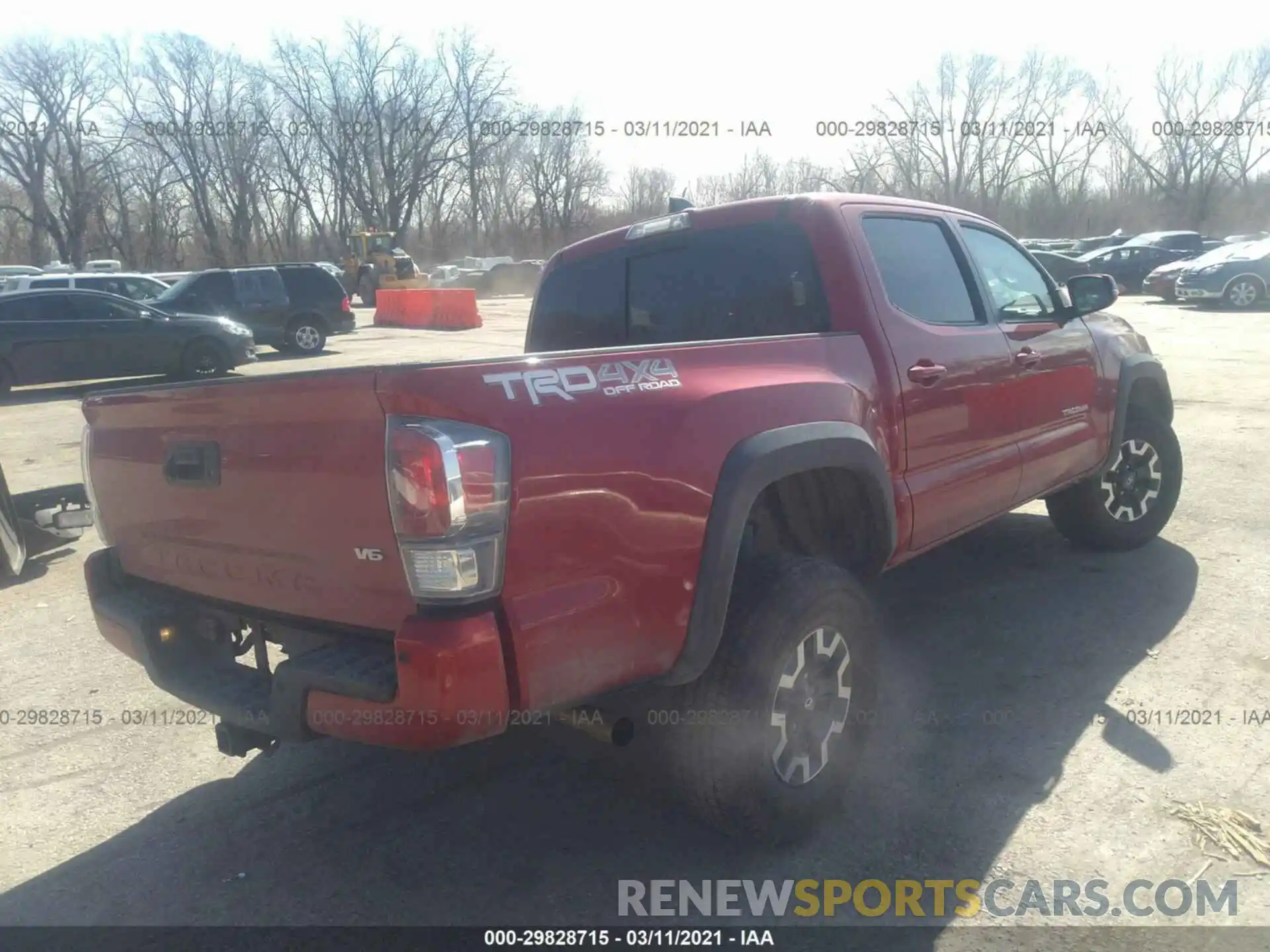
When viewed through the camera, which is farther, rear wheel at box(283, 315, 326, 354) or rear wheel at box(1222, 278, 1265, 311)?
rear wheel at box(1222, 278, 1265, 311)

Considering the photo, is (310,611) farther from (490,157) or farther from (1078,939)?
(490,157)

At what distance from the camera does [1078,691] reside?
3.92 m

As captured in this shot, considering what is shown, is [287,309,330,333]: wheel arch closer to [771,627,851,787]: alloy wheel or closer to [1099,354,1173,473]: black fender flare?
[1099,354,1173,473]: black fender flare

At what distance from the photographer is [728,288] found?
3.77 metres

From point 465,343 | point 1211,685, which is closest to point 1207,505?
point 1211,685

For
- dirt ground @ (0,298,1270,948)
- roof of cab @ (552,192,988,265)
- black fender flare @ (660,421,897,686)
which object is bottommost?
dirt ground @ (0,298,1270,948)

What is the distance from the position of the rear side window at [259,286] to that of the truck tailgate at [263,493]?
16.5 m

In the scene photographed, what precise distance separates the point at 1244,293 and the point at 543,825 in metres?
24.0

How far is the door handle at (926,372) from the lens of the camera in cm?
361

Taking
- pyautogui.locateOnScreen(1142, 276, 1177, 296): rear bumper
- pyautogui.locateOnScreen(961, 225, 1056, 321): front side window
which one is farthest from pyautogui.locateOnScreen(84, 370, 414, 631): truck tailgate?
pyautogui.locateOnScreen(1142, 276, 1177, 296): rear bumper

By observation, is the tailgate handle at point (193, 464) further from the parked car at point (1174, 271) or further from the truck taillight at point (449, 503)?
the parked car at point (1174, 271)

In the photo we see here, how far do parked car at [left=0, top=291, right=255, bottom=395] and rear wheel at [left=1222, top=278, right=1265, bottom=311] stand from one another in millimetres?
21148

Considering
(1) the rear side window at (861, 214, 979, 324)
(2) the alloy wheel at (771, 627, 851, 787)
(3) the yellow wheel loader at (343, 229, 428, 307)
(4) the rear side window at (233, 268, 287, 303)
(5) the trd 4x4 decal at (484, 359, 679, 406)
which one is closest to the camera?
(5) the trd 4x4 decal at (484, 359, 679, 406)

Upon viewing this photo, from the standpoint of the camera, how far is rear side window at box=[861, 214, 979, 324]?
376 centimetres
